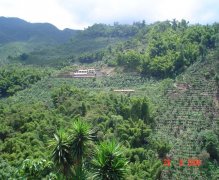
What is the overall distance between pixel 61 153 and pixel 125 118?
2322cm

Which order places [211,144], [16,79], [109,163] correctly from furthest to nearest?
[16,79] → [211,144] → [109,163]

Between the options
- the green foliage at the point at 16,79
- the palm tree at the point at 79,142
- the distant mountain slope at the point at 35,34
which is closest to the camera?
the palm tree at the point at 79,142

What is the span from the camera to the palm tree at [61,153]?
2062 centimetres

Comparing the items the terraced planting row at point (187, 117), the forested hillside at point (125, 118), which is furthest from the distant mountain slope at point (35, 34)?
the terraced planting row at point (187, 117)

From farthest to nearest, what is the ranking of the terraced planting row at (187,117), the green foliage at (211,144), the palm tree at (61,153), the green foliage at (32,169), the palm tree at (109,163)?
the green foliage at (211,144) < the terraced planting row at (187,117) < the palm tree at (61,153) < the palm tree at (109,163) < the green foliage at (32,169)

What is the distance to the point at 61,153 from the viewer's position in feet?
67.8

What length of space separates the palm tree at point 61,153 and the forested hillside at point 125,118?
2.1 inches

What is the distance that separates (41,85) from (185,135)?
95.0 feet

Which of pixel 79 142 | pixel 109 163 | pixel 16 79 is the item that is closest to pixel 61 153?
pixel 79 142
